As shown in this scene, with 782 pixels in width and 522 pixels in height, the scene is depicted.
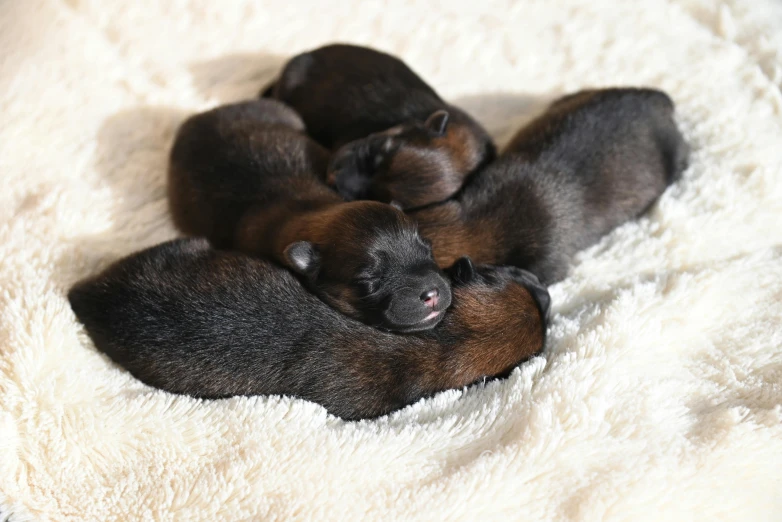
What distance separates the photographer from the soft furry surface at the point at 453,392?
6.72 ft

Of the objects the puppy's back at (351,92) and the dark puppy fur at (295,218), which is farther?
the puppy's back at (351,92)

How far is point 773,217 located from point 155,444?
2509 millimetres

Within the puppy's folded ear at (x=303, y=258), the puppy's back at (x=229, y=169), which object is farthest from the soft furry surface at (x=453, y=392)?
the puppy's folded ear at (x=303, y=258)

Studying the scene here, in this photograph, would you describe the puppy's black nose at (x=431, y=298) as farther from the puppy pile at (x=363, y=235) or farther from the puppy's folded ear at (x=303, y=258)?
the puppy's folded ear at (x=303, y=258)

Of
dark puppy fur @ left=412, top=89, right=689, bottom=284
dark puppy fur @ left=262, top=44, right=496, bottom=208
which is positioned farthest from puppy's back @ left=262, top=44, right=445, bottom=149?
dark puppy fur @ left=412, top=89, right=689, bottom=284

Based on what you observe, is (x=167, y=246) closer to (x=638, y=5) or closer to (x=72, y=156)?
(x=72, y=156)

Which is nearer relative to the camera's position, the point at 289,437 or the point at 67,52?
the point at 289,437

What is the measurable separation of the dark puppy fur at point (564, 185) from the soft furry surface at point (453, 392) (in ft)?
0.40

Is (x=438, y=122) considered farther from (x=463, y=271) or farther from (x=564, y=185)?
(x=463, y=271)

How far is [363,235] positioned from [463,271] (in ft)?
1.21

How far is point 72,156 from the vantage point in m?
3.03

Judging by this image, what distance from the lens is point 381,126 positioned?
3.18 metres

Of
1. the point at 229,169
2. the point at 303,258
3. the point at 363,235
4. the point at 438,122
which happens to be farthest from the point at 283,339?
the point at 438,122

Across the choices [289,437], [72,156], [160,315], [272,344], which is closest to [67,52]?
[72,156]
